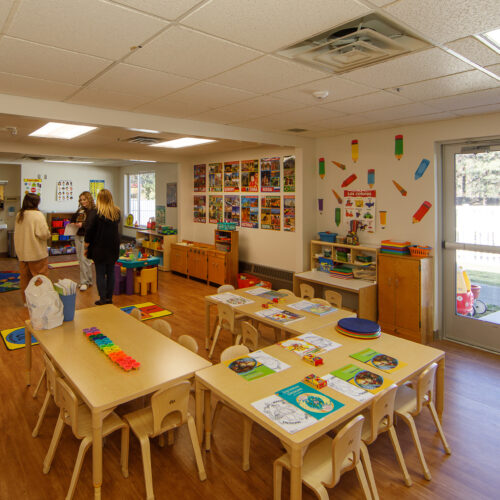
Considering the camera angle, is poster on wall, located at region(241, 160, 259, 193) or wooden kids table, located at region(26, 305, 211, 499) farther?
poster on wall, located at region(241, 160, 259, 193)

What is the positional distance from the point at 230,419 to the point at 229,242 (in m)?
4.40

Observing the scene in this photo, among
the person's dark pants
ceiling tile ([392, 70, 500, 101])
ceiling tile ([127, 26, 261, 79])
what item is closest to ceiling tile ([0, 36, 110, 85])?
ceiling tile ([127, 26, 261, 79])

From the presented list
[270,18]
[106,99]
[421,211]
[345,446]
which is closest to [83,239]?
[106,99]

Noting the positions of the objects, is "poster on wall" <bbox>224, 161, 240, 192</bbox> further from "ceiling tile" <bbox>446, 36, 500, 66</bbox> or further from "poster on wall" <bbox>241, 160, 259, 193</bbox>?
"ceiling tile" <bbox>446, 36, 500, 66</bbox>

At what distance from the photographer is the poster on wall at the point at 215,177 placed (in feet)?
25.3

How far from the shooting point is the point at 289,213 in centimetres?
633

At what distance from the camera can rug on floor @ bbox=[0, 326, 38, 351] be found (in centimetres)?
437

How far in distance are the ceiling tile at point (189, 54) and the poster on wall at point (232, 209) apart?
4.59m

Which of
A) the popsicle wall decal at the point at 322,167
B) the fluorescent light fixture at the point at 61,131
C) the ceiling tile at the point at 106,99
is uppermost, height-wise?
the fluorescent light fixture at the point at 61,131

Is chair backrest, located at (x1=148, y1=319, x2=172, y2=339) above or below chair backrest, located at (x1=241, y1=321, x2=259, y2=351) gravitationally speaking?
above

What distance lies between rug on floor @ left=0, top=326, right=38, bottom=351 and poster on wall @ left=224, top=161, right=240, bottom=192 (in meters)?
4.23

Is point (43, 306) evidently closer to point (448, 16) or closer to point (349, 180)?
point (448, 16)

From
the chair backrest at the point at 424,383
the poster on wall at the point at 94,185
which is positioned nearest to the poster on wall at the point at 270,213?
the chair backrest at the point at 424,383

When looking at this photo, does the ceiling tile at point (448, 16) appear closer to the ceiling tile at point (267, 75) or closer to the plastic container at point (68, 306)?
the ceiling tile at point (267, 75)
